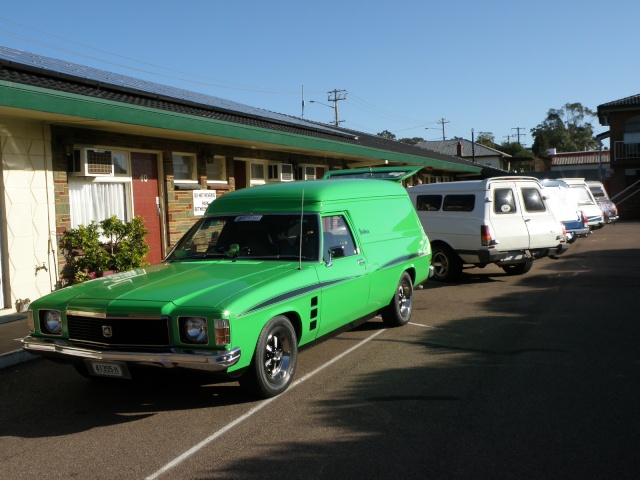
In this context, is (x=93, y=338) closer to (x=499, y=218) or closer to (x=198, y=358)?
(x=198, y=358)

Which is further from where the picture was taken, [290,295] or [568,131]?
[568,131]

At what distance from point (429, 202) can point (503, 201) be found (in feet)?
5.73

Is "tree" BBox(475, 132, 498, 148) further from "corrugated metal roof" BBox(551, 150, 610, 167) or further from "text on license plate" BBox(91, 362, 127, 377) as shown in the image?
"text on license plate" BBox(91, 362, 127, 377)

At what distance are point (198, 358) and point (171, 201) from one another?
845 cm

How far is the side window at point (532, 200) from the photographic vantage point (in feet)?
43.8

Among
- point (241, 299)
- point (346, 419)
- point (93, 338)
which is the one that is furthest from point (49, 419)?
point (346, 419)

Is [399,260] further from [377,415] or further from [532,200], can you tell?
[532,200]

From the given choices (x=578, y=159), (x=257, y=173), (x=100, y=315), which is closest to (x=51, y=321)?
(x=100, y=315)

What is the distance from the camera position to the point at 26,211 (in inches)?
397

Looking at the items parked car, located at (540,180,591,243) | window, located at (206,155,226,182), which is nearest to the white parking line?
window, located at (206,155,226,182)

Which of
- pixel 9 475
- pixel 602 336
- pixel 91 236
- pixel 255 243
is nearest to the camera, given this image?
pixel 9 475

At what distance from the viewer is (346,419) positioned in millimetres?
5266

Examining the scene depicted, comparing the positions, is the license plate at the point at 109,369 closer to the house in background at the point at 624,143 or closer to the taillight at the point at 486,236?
the taillight at the point at 486,236

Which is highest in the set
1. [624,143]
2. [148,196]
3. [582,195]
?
[624,143]
